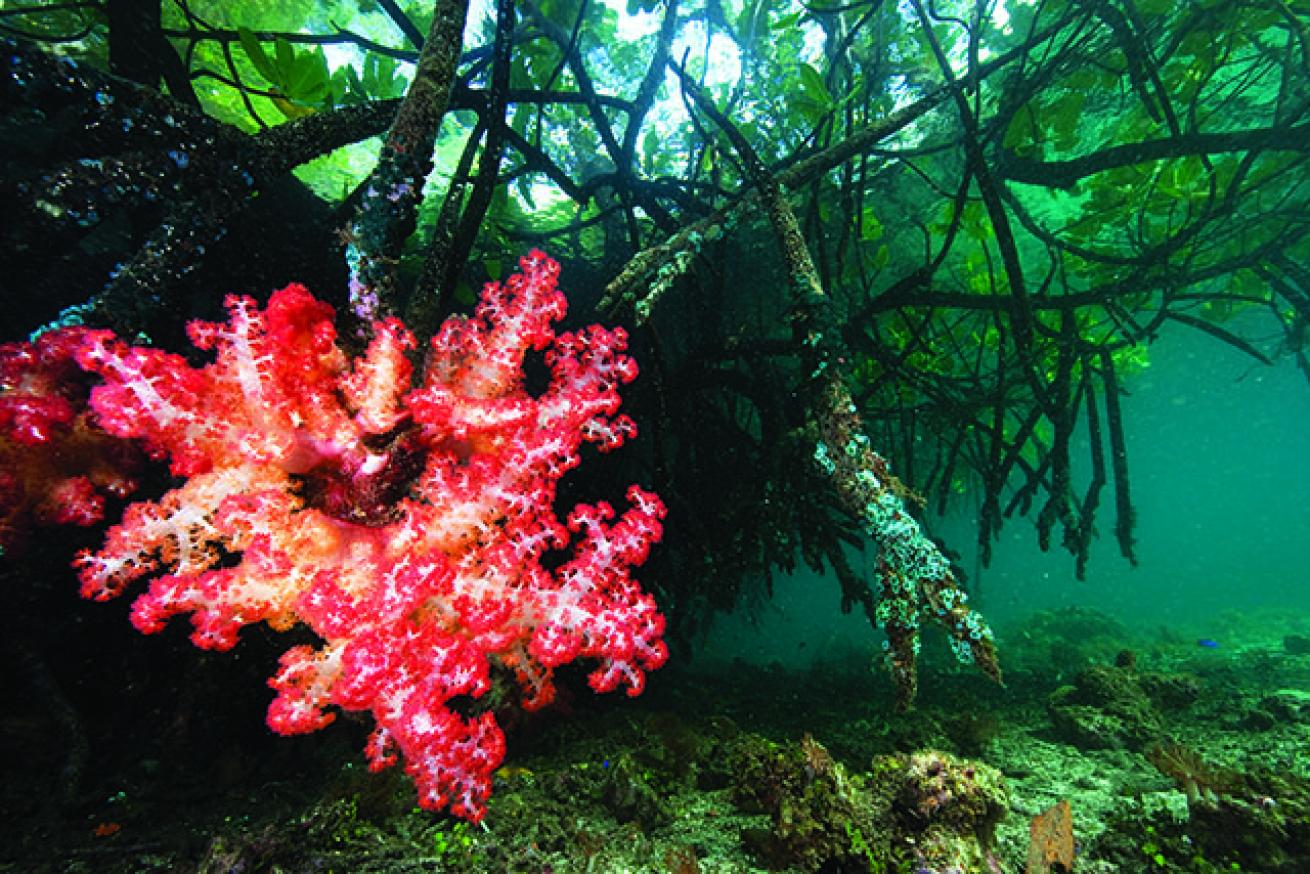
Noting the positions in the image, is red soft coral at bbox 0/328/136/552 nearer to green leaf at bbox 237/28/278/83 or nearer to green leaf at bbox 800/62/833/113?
green leaf at bbox 237/28/278/83

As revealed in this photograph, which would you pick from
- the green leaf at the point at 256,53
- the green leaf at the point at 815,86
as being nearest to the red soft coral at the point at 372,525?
the green leaf at the point at 256,53

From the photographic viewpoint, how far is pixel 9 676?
263 cm

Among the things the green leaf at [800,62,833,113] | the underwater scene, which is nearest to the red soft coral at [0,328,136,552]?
the underwater scene

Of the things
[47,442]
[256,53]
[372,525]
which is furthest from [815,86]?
[47,442]

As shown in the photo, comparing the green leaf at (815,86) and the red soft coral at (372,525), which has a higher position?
the green leaf at (815,86)

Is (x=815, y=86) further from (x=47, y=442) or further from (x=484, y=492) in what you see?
(x=47, y=442)

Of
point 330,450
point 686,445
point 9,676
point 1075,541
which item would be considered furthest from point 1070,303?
point 9,676

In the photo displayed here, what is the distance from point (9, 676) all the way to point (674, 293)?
6.59 metres

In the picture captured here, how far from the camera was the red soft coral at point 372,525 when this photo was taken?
1503mm

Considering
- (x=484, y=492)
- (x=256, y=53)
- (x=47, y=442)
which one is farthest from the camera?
(x=256, y=53)

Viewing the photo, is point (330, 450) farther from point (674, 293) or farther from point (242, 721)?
point (674, 293)

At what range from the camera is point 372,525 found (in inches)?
65.9

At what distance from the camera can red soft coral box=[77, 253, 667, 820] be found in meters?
1.50

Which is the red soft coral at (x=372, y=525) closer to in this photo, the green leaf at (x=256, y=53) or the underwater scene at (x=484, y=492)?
the underwater scene at (x=484, y=492)
